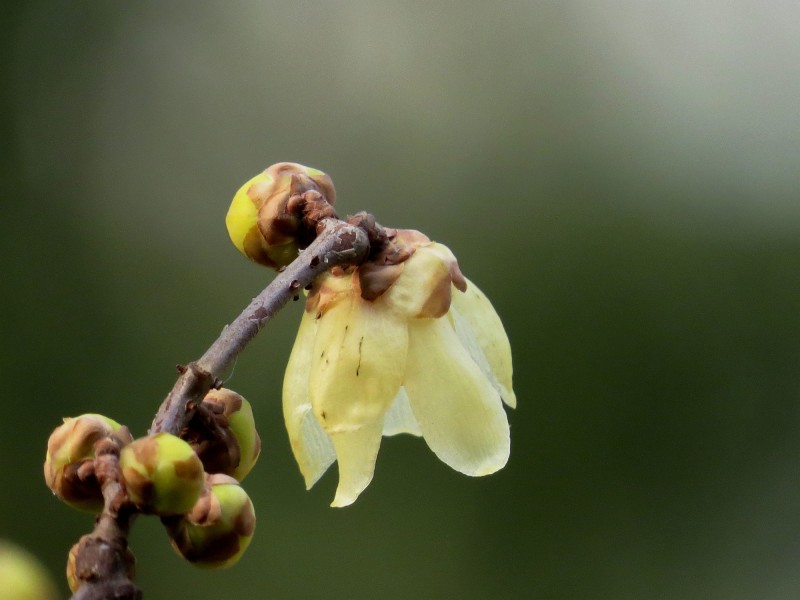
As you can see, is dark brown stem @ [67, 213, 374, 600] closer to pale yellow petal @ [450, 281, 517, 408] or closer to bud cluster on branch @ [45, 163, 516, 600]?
bud cluster on branch @ [45, 163, 516, 600]

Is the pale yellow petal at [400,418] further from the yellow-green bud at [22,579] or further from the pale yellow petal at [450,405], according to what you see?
the yellow-green bud at [22,579]

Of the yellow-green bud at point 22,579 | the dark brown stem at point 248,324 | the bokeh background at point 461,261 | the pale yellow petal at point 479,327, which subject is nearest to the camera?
the yellow-green bud at point 22,579

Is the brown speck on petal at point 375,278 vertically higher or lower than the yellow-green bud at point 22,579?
higher

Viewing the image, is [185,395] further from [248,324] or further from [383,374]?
[383,374]

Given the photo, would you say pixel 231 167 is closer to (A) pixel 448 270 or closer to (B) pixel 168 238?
(B) pixel 168 238

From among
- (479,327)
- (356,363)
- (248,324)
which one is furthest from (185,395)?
(479,327)

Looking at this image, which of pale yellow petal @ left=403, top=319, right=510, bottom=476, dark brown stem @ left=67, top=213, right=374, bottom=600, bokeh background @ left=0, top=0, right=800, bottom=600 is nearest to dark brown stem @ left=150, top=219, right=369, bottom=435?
dark brown stem @ left=67, top=213, right=374, bottom=600

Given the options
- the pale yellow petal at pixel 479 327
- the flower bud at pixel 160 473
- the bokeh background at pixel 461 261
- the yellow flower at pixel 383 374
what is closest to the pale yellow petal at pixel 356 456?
the yellow flower at pixel 383 374

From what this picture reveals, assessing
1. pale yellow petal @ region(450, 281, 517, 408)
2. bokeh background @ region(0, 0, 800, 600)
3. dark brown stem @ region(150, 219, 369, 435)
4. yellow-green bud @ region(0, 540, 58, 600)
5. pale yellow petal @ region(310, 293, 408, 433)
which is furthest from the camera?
bokeh background @ region(0, 0, 800, 600)
